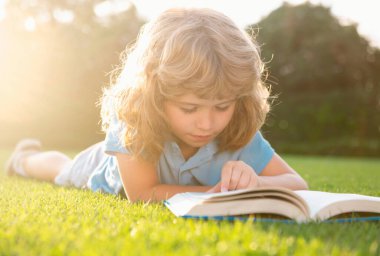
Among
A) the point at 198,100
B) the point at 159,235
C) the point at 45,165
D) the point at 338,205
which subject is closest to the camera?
the point at 159,235

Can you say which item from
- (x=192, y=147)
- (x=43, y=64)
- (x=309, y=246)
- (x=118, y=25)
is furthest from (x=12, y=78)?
(x=309, y=246)

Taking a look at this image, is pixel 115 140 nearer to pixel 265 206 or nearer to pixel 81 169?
pixel 265 206

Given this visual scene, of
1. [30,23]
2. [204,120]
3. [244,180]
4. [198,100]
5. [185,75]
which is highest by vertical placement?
[30,23]

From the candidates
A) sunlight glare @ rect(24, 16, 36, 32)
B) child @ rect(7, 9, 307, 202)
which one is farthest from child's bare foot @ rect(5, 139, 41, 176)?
sunlight glare @ rect(24, 16, 36, 32)

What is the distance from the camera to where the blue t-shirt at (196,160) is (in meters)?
2.96

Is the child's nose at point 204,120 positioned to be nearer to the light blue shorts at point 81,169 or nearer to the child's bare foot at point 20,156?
the light blue shorts at point 81,169

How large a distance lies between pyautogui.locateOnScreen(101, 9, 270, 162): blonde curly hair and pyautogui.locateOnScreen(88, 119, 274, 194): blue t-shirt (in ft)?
0.26

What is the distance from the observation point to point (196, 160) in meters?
2.98

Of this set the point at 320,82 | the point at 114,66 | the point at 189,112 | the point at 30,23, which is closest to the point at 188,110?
the point at 189,112

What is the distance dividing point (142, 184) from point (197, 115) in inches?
21.4

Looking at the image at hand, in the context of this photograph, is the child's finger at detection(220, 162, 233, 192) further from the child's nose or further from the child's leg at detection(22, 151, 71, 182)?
the child's leg at detection(22, 151, 71, 182)

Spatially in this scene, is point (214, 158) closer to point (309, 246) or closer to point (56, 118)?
point (309, 246)

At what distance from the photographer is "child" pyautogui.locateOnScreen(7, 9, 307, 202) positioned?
99.9 inches

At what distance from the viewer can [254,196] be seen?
1949mm
